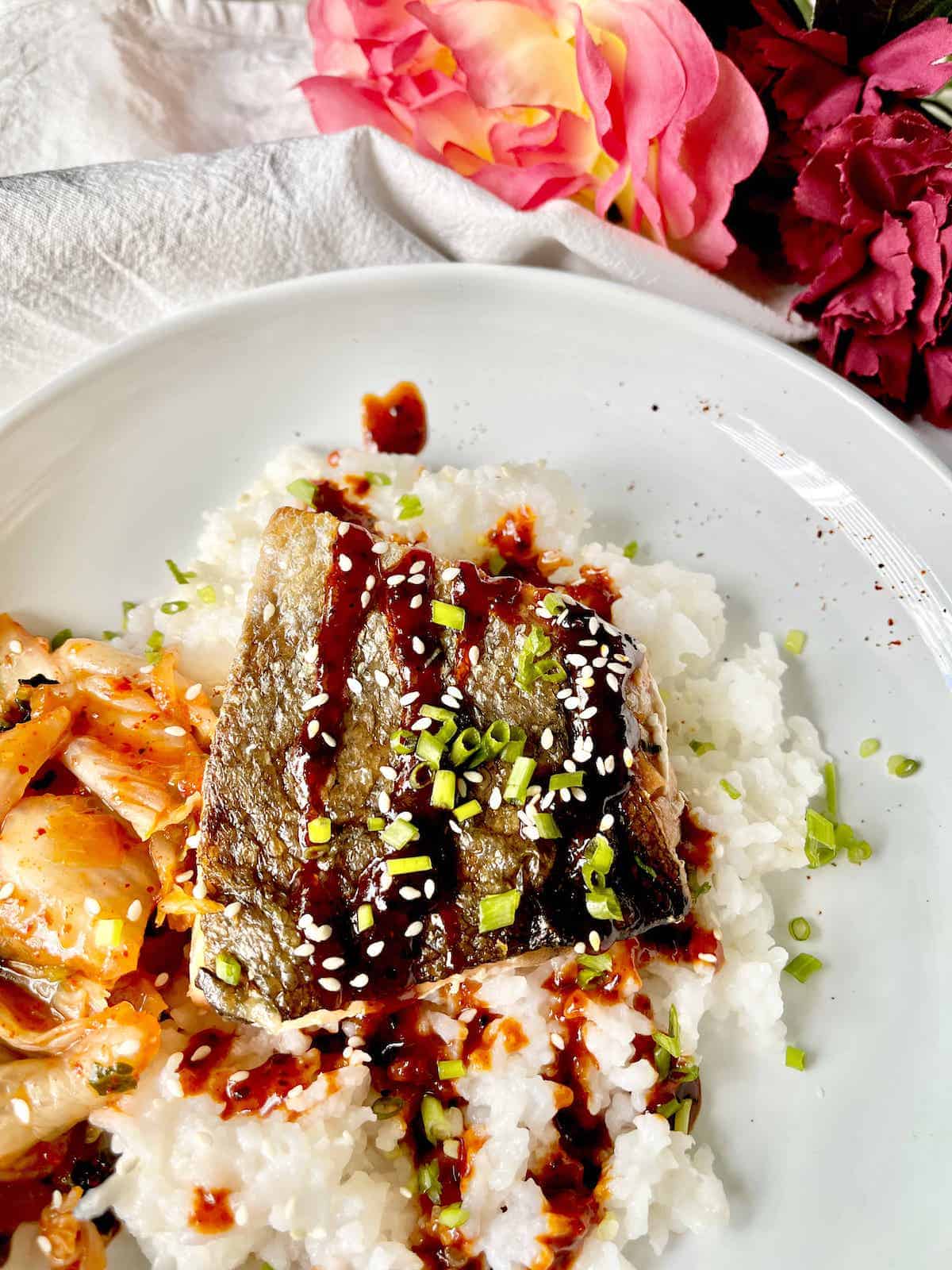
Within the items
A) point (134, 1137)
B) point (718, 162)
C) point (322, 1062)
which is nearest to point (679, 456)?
point (718, 162)

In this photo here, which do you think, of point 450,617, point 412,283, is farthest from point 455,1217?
point 412,283

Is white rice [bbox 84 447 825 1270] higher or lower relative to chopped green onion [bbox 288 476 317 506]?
lower

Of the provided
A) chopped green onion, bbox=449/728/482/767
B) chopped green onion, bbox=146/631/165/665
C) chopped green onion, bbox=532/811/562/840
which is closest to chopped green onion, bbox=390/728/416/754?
chopped green onion, bbox=449/728/482/767

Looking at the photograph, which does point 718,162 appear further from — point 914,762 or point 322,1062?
point 322,1062

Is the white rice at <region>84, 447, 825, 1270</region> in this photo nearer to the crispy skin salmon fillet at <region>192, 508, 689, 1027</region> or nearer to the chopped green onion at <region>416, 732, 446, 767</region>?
the crispy skin salmon fillet at <region>192, 508, 689, 1027</region>

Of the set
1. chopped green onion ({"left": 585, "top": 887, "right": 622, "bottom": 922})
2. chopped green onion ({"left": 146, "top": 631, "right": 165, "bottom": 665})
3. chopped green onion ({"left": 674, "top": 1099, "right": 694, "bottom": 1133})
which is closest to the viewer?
chopped green onion ({"left": 585, "top": 887, "right": 622, "bottom": 922})

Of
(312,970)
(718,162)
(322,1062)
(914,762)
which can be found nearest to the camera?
(312,970)
